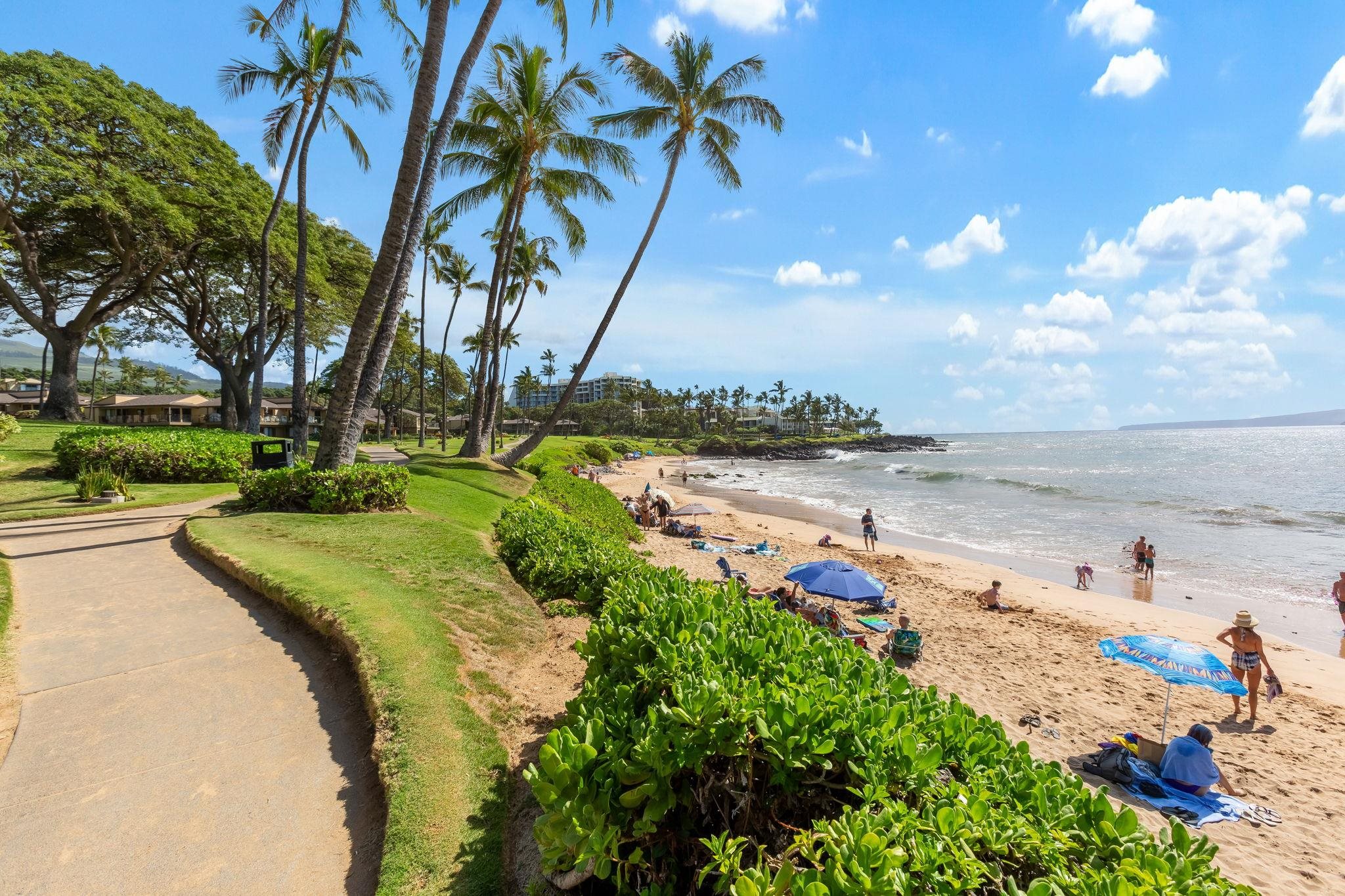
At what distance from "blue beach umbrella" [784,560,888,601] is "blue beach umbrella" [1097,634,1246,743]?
3.72 m

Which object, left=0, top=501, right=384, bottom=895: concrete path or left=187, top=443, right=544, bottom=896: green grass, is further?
left=187, top=443, right=544, bottom=896: green grass

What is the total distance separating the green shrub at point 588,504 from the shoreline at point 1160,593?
377 inches

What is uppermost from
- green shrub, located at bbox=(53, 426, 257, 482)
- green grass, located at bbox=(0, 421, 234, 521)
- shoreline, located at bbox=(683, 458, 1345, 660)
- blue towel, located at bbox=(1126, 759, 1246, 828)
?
green shrub, located at bbox=(53, 426, 257, 482)

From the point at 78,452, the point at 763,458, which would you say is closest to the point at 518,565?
the point at 78,452

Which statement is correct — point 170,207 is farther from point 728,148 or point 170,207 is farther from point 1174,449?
point 1174,449

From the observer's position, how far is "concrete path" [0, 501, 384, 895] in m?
2.89

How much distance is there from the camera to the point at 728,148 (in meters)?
19.3

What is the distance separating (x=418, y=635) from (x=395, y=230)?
793cm

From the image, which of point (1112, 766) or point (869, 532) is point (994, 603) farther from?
point (869, 532)

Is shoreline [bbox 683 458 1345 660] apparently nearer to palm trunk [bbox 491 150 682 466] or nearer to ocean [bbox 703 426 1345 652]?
ocean [bbox 703 426 1345 652]

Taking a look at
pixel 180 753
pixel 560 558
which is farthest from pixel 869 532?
pixel 180 753

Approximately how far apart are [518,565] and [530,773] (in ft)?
21.6

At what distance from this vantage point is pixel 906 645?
9391mm

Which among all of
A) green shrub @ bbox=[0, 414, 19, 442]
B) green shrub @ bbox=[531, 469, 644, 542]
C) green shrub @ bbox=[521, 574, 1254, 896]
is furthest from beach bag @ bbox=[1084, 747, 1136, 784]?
green shrub @ bbox=[0, 414, 19, 442]
